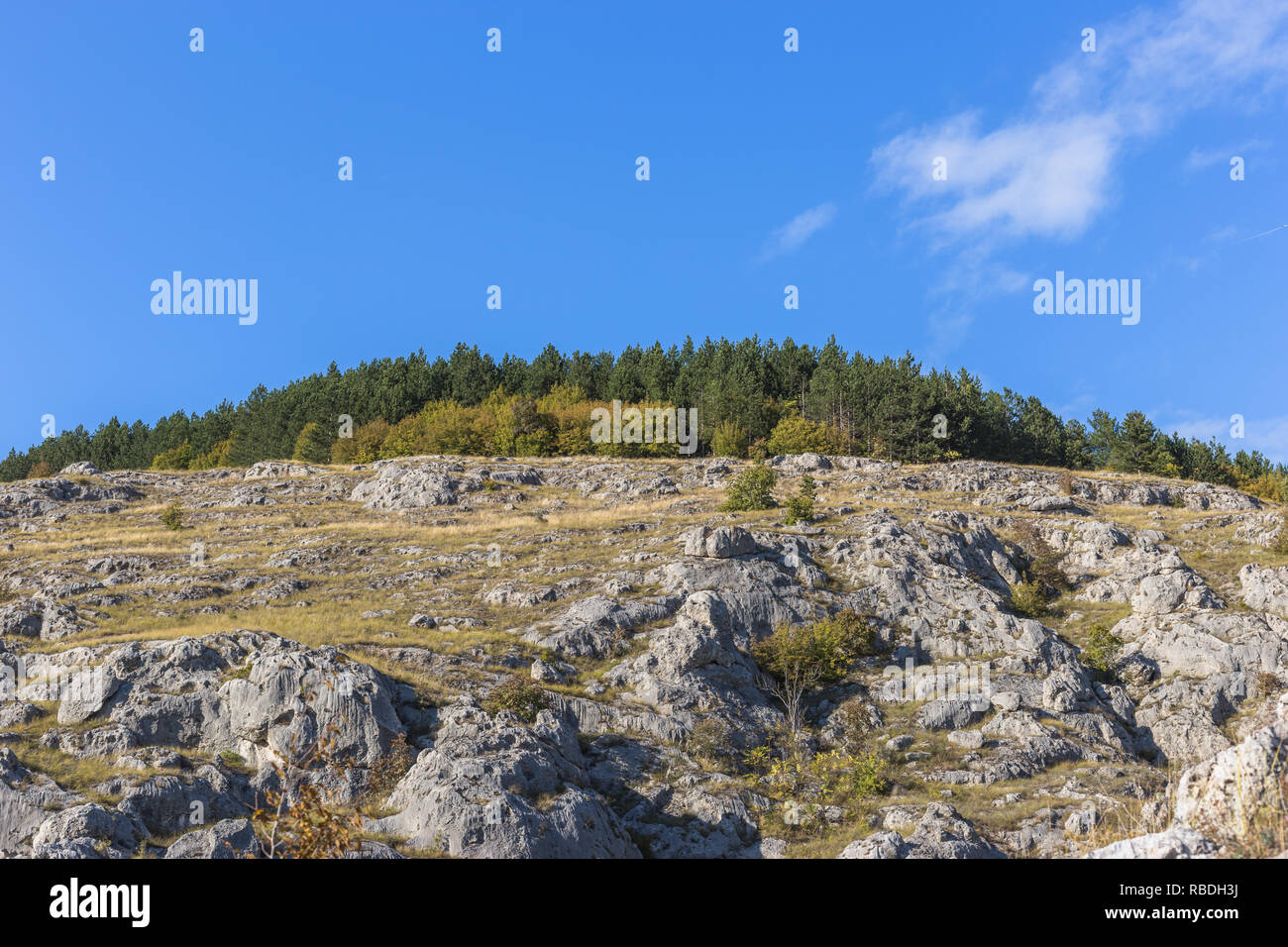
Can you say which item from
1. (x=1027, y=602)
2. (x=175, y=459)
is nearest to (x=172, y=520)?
(x=1027, y=602)

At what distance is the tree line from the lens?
118 meters

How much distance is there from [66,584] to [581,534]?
37.0 m

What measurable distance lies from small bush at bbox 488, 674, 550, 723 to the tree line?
252 ft

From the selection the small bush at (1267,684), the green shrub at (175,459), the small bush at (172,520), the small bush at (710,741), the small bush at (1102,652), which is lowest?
the small bush at (710,741)

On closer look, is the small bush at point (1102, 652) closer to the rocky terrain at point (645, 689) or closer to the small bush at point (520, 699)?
the rocky terrain at point (645, 689)

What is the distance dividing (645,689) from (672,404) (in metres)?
97.6

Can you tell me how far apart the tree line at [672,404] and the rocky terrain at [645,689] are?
1776 inches

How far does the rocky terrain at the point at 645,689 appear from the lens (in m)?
26.4

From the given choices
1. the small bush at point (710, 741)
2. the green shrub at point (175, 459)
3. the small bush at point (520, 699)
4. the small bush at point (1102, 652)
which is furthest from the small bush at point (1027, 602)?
the green shrub at point (175, 459)
